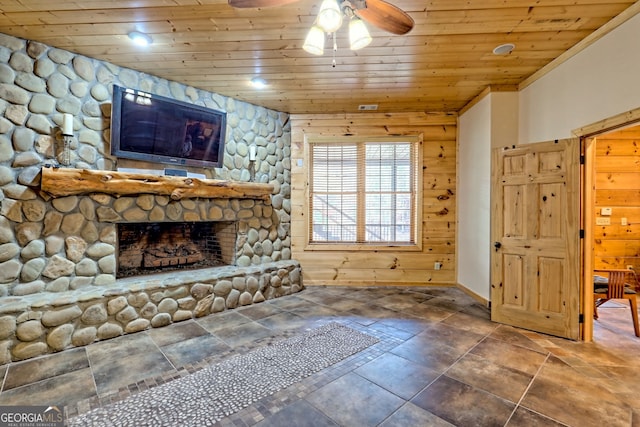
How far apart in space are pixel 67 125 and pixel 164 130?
884mm

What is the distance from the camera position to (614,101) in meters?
2.60

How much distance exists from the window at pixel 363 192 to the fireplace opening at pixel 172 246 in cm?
144

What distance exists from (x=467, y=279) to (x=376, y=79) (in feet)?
10.5

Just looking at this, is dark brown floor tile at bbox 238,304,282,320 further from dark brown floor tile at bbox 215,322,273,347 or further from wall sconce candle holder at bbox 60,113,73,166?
wall sconce candle holder at bbox 60,113,73,166

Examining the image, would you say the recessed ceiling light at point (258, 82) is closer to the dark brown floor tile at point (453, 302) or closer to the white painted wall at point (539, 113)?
the white painted wall at point (539, 113)

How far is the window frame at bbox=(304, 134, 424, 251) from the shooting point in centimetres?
A: 502

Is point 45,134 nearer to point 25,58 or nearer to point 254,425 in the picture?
point 25,58

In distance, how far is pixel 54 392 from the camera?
2.13 meters

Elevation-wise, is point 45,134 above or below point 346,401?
above

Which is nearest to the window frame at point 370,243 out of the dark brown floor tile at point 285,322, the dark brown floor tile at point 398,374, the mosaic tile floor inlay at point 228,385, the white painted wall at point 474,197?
the white painted wall at point 474,197

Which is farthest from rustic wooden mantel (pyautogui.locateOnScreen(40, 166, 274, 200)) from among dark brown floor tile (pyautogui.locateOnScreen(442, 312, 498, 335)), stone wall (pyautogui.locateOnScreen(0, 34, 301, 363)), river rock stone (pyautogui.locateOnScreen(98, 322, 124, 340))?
dark brown floor tile (pyautogui.locateOnScreen(442, 312, 498, 335))

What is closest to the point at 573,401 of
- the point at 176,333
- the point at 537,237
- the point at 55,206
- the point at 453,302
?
the point at 537,237

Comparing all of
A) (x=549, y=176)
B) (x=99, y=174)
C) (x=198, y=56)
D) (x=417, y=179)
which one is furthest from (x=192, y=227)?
(x=549, y=176)

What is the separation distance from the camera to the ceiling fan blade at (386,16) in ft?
5.95
